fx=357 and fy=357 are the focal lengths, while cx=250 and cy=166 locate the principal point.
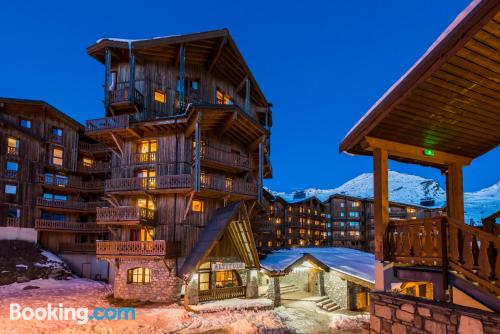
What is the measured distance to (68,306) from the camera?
23469 millimetres

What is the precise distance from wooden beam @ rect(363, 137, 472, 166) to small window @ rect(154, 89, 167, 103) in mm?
23384

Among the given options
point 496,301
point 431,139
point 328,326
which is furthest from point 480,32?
point 328,326

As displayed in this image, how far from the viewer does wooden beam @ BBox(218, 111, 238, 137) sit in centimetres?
2721

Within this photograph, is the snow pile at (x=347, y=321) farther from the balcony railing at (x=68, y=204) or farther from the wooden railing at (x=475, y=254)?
the balcony railing at (x=68, y=204)

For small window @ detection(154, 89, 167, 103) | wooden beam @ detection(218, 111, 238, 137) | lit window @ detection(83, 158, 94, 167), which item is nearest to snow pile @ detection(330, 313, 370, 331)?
wooden beam @ detection(218, 111, 238, 137)

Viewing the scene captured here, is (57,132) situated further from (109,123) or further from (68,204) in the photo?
(109,123)

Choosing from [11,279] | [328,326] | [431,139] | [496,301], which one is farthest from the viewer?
[11,279]

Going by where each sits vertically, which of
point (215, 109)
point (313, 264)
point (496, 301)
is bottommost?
point (313, 264)

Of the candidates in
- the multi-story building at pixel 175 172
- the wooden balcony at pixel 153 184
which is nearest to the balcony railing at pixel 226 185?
the multi-story building at pixel 175 172

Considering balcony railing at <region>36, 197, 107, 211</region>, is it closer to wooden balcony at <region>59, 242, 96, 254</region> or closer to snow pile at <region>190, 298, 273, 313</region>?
wooden balcony at <region>59, 242, 96, 254</region>

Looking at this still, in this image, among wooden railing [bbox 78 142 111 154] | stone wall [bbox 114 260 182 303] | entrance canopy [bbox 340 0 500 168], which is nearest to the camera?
entrance canopy [bbox 340 0 500 168]

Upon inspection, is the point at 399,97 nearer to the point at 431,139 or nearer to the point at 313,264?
the point at 431,139

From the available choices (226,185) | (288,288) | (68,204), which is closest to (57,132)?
(68,204)

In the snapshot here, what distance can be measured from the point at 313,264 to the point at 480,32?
23.9 meters
